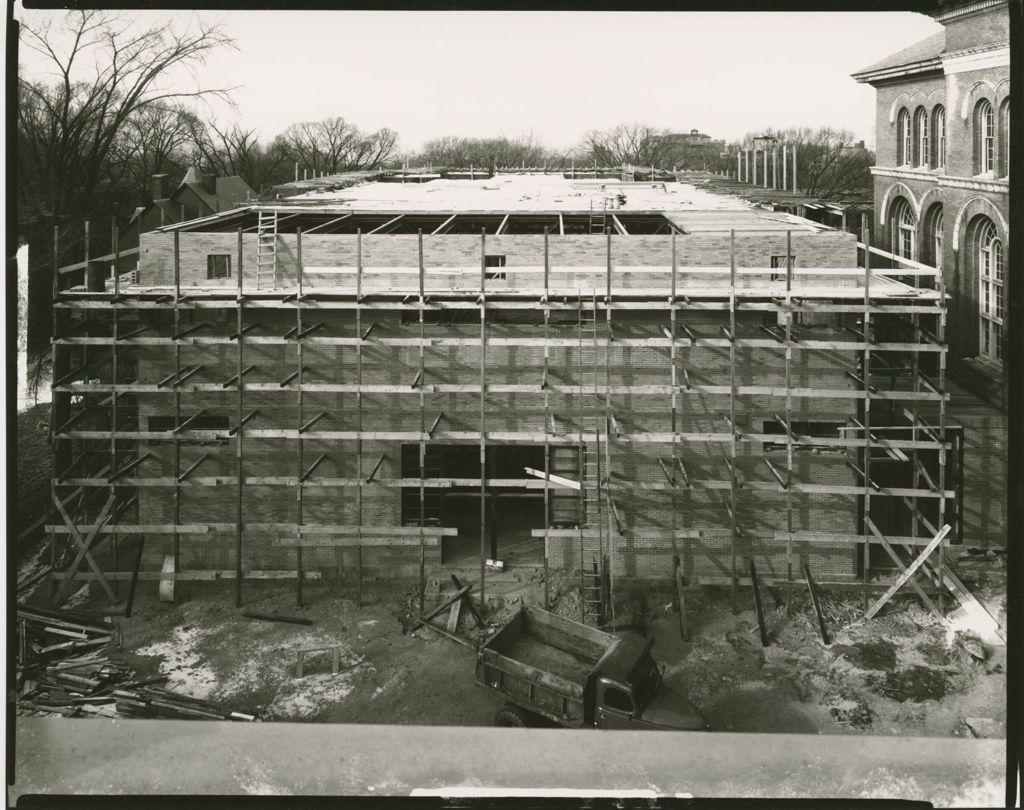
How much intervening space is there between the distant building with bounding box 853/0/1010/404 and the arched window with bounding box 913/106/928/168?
0.03 metres

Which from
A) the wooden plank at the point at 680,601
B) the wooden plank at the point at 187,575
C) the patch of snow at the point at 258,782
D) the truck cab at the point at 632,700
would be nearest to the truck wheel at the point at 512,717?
the truck cab at the point at 632,700

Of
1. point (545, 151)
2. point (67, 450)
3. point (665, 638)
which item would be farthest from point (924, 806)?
point (545, 151)

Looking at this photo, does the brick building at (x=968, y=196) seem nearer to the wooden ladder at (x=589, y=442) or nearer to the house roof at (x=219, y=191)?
the wooden ladder at (x=589, y=442)

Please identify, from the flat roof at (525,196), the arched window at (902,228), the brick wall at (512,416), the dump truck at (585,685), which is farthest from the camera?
the arched window at (902,228)

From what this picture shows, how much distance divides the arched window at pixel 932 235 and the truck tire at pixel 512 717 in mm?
25079

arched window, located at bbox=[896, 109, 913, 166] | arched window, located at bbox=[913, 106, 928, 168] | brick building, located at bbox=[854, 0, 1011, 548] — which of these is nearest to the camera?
brick building, located at bbox=[854, 0, 1011, 548]

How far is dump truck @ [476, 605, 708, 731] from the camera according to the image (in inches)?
568

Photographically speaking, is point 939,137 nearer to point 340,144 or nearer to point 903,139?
point 903,139

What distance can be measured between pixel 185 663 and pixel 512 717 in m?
6.34

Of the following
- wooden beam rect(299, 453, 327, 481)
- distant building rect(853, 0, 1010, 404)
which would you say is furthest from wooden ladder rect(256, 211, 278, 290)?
distant building rect(853, 0, 1010, 404)

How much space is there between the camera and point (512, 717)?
15.4m

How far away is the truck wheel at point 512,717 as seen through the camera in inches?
603

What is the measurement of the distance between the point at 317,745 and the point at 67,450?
44.0 ft

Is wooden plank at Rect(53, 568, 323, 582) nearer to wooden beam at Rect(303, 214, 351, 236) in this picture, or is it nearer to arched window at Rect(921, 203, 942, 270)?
wooden beam at Rect(303, 214, 351, 236)
